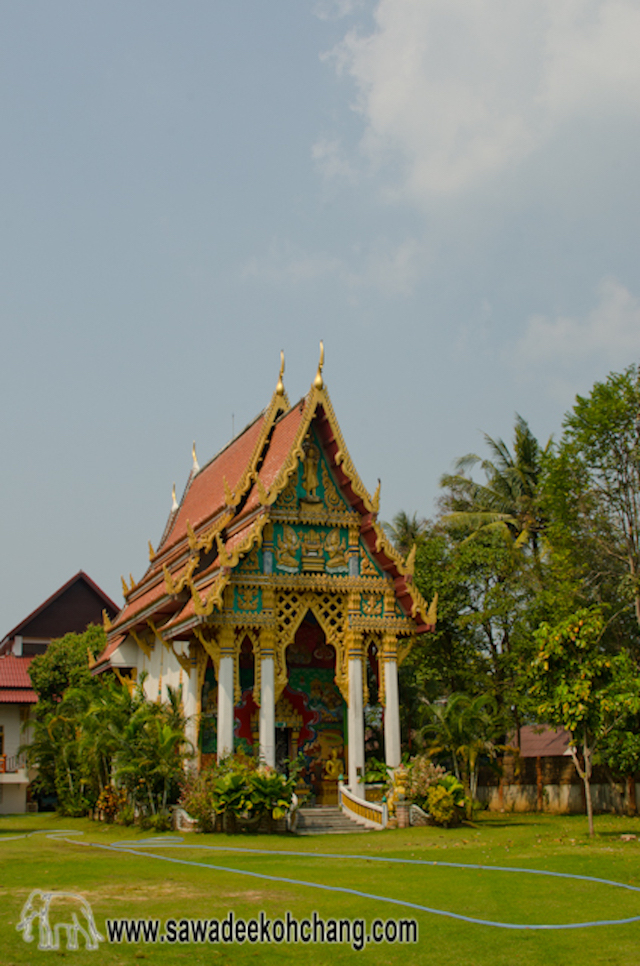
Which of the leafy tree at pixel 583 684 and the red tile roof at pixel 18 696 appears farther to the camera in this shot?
the red tile roof at pixel 18 696

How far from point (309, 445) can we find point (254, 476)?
4.60 feet

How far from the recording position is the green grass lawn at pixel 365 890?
685cm

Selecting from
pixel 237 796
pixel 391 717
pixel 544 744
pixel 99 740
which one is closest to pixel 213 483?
pixel 99 740

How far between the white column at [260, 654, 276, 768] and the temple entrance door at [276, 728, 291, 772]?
7.89 feet

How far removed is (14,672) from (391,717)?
19.6 m

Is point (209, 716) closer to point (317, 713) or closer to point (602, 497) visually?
point (317, 713)

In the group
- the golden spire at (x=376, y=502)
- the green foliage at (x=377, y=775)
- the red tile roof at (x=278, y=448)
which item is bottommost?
the green foliage at (x=377, y=775)

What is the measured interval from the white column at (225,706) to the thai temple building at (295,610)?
0.07 feet

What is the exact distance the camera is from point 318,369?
69.2ft

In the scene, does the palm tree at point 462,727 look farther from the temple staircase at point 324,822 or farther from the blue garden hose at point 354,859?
the blue garden hose at point 354,859

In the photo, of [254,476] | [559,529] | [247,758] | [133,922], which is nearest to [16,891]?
[133,922]

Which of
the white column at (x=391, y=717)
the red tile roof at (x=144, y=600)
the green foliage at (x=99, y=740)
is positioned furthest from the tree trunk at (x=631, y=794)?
the red tile roof at (x=144, y=600)

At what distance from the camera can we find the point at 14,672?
1373 inches

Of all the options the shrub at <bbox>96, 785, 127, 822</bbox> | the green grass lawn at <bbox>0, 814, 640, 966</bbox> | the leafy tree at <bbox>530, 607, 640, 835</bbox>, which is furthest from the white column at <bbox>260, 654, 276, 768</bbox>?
the leafy tree at <bbox>530, 607, 640, 835</bbox>
